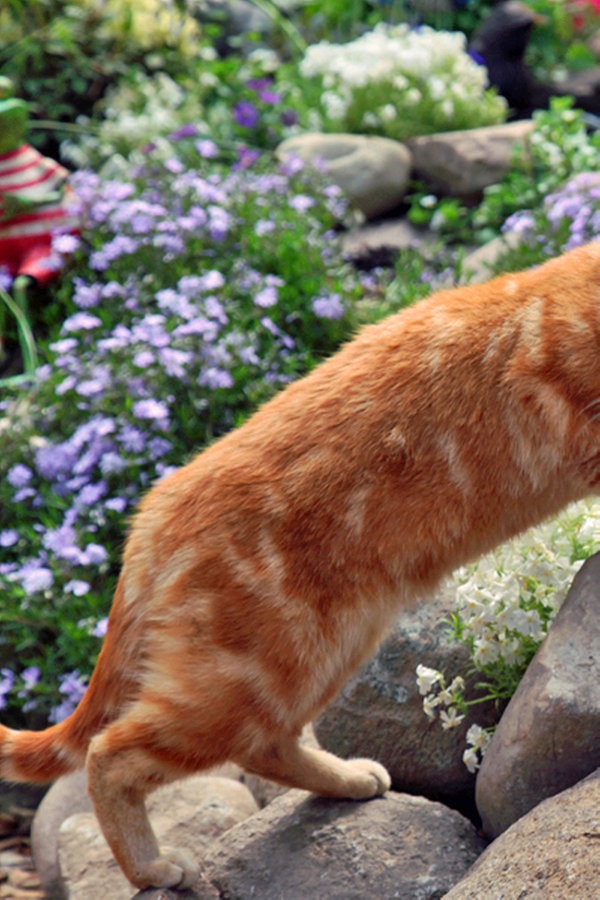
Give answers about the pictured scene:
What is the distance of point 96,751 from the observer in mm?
2770

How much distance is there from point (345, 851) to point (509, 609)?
0.75 m

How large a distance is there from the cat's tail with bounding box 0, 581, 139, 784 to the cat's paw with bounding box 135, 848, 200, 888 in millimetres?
316

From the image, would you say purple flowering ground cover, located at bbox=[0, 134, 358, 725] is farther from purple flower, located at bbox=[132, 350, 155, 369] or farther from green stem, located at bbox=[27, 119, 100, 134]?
green stem, located at bbox=[27, 119, 100, 134]

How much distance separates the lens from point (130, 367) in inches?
177

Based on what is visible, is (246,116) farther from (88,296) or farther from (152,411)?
(152,411)

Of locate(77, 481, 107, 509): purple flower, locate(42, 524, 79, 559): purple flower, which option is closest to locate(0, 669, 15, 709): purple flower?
locate(42, 524, 79, 559): purple flower

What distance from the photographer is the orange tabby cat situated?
2.71 m

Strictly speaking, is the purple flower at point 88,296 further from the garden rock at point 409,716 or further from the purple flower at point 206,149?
the garden rock at point 409,716

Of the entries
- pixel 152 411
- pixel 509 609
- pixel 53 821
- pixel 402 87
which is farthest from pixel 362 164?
pixel 53 821

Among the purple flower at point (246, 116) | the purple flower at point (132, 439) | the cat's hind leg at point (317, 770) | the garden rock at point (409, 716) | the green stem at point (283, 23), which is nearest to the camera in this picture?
the cat's hind leg at point (317, 770)

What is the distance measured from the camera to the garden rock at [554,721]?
103 inches

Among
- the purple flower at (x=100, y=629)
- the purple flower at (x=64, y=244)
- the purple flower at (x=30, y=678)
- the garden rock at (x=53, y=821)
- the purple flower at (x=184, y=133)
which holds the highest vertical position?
the purple flower at (x=64, y=244)

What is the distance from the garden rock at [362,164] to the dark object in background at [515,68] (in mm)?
1333

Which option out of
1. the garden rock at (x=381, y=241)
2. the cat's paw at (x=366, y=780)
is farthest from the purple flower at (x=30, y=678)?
the garden rock at (x=381, y=241)
